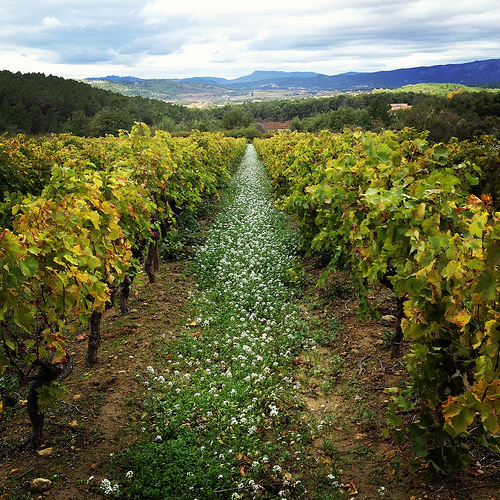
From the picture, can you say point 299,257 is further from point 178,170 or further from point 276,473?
point 276,473

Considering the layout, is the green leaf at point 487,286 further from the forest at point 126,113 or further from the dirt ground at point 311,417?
the forest at point 126,113

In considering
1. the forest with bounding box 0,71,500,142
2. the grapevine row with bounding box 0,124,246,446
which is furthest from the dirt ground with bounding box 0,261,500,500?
the forest with bounding box 0,71,500,142

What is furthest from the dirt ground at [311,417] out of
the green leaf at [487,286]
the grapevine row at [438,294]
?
the green leaf at [487,286]

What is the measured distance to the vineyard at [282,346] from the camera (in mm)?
3207

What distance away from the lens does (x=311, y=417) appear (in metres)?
4.69

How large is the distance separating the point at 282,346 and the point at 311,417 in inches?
59.7

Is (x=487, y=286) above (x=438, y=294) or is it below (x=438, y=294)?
above

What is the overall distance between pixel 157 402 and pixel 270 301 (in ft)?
11.0

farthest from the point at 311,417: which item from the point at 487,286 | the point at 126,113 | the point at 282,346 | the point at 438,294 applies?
the point at 126,113

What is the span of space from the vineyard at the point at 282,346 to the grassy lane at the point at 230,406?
22 millimetres

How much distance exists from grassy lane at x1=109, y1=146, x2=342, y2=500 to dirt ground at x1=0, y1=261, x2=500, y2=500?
23 cm

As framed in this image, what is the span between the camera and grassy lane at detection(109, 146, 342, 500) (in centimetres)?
375

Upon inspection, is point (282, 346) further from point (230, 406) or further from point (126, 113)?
point (126, 113)

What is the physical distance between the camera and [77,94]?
262 feet
